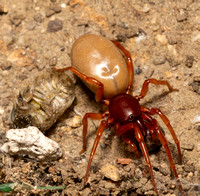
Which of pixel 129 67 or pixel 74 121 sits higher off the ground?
pixel 129 67

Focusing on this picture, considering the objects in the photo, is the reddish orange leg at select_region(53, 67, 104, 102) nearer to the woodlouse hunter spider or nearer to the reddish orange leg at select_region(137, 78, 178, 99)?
the woodlouse hunter spider

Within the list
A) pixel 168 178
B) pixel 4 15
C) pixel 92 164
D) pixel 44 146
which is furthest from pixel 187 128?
pixel 4 15

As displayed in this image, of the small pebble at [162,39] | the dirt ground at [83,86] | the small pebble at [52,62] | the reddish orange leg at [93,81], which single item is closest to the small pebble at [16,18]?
the dirt ground at [83,86]

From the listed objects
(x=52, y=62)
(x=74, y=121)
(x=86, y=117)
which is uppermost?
(x=52, y=62)

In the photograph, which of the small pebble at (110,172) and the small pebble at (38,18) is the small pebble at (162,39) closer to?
the small pebble at (38,18)

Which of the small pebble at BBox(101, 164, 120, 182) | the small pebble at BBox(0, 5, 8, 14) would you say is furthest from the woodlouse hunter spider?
the small pebble at BBox(0, 5, 8, 14)

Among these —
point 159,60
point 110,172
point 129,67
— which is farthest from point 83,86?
point 110,172

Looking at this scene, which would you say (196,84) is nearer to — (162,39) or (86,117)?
(162,39)
